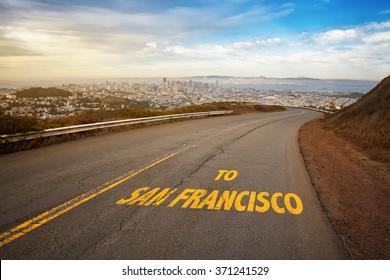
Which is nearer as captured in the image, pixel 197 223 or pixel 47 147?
pixel 197 223

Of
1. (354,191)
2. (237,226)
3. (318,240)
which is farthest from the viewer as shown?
(354,191)

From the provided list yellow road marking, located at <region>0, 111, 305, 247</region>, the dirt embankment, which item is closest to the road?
yellow road marking, located at <region>0, 111, 305, 247</region>

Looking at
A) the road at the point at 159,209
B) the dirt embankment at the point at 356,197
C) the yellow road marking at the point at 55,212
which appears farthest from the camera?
the dirt embankment at the point at 356,197

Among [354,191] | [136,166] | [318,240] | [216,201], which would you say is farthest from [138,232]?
[354,191]

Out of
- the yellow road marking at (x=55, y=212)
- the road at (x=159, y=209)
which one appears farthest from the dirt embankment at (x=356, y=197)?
the yellow road marking at (x=55, y=212)

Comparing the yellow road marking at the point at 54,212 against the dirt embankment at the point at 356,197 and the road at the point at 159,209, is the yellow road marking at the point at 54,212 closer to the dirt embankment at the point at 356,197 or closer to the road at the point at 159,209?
the road at the point at 159,209

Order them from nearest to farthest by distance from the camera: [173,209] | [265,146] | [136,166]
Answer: [173,209] → [136,166] → [265,146]

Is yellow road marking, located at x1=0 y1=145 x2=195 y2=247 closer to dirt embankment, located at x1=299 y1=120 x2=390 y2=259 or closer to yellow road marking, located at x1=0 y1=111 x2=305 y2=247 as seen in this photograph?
yellow road marking, located at x1=0 y1=111 x2=305 y2=247

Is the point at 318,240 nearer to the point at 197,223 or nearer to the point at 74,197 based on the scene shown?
the point at 197,223
